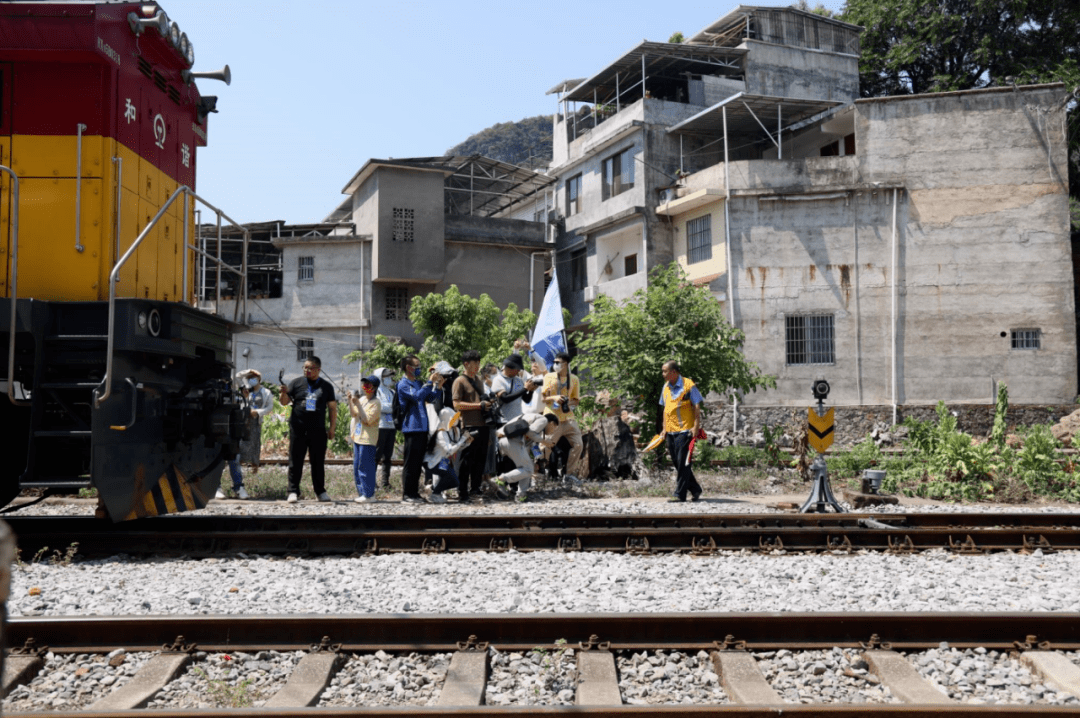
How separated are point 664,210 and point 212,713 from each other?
24.6 meters

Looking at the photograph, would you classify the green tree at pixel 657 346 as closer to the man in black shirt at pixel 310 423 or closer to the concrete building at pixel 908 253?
the man in black shirt at pixel 310 423

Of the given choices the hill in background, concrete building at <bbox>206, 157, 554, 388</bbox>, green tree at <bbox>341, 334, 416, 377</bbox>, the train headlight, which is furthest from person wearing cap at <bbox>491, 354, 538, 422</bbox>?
the hill in background

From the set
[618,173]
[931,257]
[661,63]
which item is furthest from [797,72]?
[931,257]

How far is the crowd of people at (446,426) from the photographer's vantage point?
9914 millimetres

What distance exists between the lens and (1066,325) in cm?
2220

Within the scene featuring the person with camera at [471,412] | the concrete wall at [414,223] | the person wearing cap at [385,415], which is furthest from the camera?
the concrete wall at [414,223]

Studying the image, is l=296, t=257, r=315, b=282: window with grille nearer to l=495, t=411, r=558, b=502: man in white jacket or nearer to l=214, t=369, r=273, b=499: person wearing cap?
l=214, t=369, r=273, b=499: person wearing cap

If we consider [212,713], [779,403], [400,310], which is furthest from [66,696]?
[400,310]

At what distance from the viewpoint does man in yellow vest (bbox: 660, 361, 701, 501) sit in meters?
9.99

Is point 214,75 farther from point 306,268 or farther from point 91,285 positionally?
point 306,268

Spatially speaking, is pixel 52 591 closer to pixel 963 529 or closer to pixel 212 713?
pixel 212 713

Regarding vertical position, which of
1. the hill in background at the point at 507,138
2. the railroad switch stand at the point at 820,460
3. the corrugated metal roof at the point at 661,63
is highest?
the hill in background at the point at 507,138

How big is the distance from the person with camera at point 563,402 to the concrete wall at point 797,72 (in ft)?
68.7

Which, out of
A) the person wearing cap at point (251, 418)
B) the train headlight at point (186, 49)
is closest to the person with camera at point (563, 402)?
the person wearing cap at point (251, 418)
